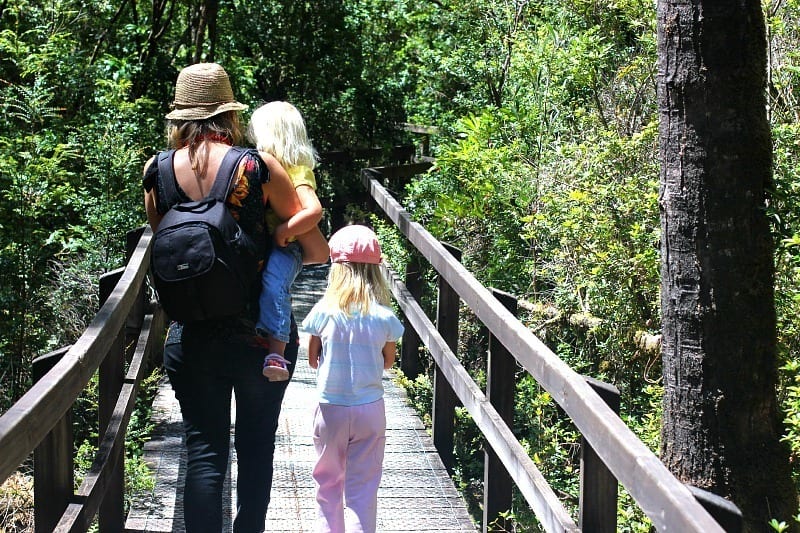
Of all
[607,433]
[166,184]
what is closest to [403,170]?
[166,184]

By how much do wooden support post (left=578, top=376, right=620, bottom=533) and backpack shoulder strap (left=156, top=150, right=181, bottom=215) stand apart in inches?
63.5

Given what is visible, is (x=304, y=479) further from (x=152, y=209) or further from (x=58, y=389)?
(x=58, y=389)

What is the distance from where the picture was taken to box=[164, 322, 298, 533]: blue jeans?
3.46 m

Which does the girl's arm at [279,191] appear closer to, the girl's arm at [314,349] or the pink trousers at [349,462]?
the girl's arm at [314,349]

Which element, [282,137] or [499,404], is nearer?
[282,137]

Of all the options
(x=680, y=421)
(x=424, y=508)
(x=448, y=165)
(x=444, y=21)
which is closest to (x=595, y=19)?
(x=448, y=165)

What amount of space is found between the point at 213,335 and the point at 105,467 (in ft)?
2.13

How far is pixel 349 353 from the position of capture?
374 centimetres

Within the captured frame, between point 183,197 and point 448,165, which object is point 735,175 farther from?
point 448,165

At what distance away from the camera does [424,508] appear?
4.80 meters

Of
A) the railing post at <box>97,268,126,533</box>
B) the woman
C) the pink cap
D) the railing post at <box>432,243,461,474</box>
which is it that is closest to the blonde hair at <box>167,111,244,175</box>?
the woman

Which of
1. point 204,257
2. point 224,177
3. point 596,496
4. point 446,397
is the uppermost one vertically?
point 224,177

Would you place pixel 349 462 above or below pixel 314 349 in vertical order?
below

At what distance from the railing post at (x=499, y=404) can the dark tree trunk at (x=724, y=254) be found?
3.53ft
